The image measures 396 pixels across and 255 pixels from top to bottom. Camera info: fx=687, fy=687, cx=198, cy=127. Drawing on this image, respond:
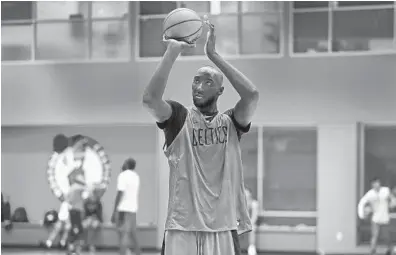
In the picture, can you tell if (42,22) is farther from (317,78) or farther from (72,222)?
(317,78)

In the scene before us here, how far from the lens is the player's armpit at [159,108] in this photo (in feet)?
9.26

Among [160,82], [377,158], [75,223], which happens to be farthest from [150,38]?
[160,82]

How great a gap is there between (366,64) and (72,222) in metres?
5.47

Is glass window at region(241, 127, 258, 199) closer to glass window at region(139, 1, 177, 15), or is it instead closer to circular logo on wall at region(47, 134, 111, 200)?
circular logo on wall at region(47, 134, 111, 200)

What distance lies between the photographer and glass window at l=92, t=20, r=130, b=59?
41.0 ft

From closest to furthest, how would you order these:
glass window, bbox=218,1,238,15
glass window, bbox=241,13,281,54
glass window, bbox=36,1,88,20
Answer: glass window, bbox=241,13,281,54, glass window, bbox=218,1,238,15, glass window, bbox=36,1,88,20

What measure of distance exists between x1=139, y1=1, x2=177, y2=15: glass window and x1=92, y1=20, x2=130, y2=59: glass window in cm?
41

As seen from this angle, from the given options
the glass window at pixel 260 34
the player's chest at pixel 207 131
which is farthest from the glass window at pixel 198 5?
the player's chest at pixel 207 131

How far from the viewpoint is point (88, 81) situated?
1249 cm

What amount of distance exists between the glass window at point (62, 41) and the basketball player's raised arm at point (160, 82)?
991 cm

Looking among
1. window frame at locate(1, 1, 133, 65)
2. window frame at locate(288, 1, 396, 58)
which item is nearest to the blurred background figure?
window frame at locate(1, 1, 133, 65)

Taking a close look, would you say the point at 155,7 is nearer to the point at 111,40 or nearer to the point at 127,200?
the point at 111,40

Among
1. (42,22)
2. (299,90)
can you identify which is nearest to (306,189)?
(299,90)

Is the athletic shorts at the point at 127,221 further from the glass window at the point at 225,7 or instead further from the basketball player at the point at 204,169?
the basketball player at the point at 204,169
